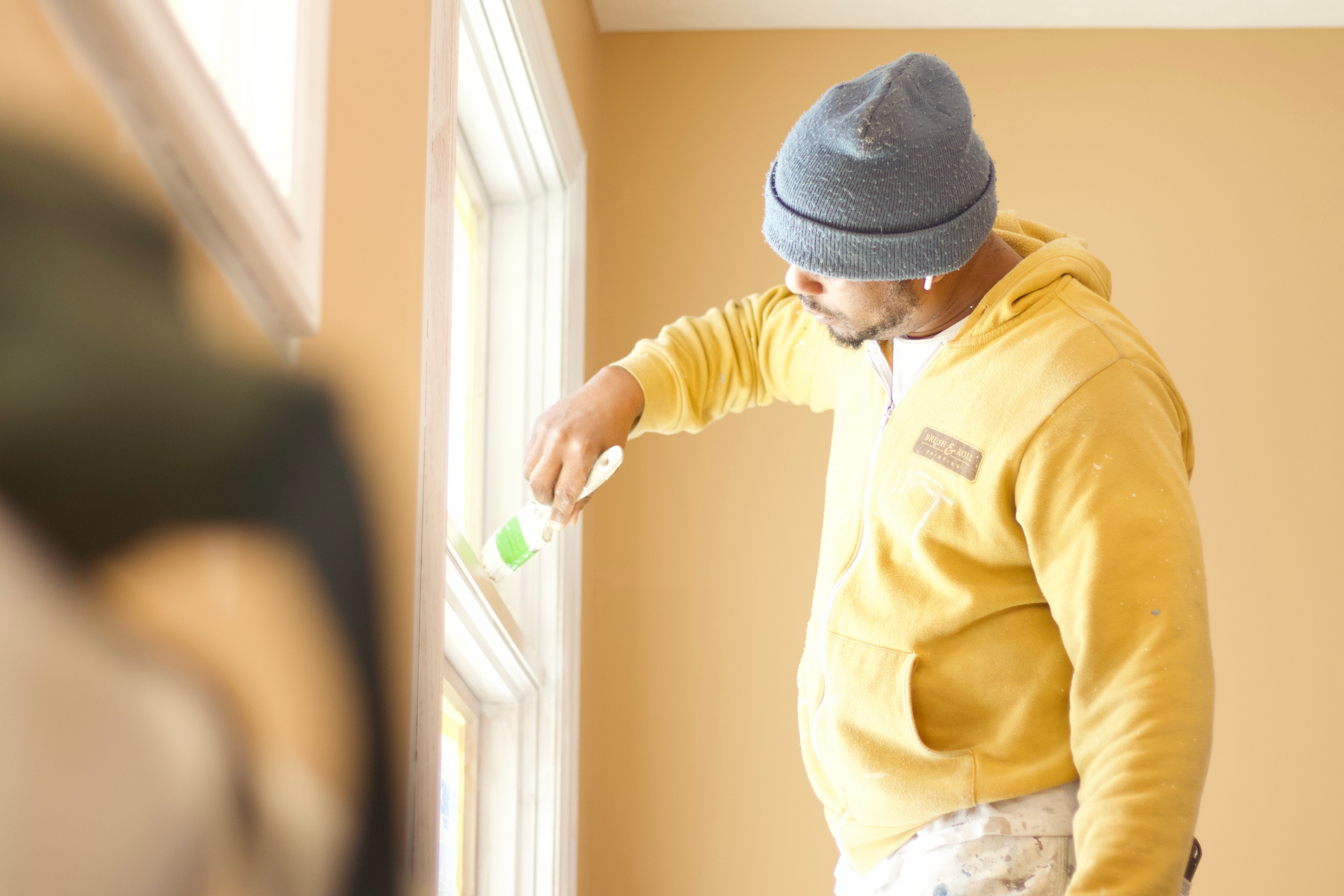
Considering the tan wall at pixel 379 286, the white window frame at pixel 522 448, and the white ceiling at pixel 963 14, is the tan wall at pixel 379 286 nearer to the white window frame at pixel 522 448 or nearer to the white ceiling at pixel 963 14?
the white window frame at pixel 522 448

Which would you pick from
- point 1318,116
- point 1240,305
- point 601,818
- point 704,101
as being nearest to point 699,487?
point 601,818

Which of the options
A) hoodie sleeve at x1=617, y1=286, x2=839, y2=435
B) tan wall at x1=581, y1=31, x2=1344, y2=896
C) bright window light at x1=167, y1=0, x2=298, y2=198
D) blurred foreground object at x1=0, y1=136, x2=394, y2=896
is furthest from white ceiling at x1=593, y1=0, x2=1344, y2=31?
blurred foreground object at x1=0, y1=136, x2=394, y2=896

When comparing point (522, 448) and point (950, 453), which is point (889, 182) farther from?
point (522, 448)

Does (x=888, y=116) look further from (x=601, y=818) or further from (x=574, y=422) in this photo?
(x=601, y=818)

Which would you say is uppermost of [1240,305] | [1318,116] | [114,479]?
[1318,116]

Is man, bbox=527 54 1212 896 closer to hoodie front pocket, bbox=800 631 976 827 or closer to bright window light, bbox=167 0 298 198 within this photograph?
hoodie front pocket, bbox=800 631 976 827

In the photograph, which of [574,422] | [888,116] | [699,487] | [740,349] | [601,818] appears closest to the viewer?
[888,116]

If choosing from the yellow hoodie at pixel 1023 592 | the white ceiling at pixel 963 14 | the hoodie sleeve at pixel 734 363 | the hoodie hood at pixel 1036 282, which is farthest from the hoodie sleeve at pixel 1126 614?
the white ceiling at pixel 963 14

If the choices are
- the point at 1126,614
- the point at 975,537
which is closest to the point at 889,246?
the point at 975,537

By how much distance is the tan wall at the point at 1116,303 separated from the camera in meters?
2.10

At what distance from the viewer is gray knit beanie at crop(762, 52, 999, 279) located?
999 millimetres

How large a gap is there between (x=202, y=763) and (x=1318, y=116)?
105 inches

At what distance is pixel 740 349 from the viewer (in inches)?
56.3

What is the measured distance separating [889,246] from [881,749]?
1.66 feet
